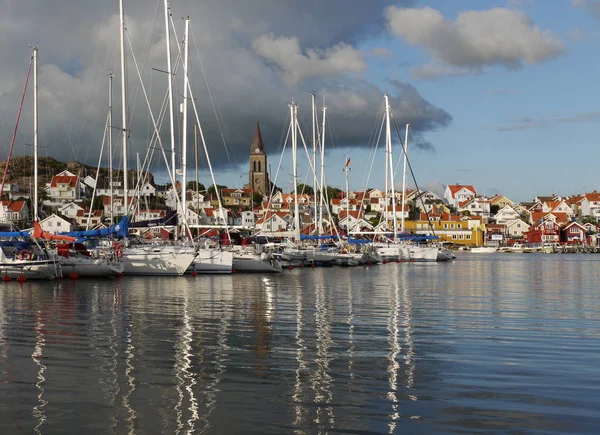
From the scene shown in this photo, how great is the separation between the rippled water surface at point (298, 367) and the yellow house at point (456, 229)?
122471 mm

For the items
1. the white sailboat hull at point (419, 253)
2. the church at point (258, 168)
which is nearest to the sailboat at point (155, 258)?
the white sailboat hull at point (419, 253)

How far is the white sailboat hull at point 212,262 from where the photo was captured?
40.7 meters

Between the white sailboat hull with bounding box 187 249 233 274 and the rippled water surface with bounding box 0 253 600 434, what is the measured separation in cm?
1617

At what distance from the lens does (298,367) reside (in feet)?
41.1

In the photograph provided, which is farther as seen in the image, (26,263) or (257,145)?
(257,145)

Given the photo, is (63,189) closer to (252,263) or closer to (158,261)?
(252,263)

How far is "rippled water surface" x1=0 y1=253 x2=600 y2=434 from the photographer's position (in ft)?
30.1

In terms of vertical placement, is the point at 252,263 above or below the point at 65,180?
below

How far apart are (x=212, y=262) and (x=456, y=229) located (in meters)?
114

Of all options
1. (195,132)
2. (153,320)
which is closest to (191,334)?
(153,320)

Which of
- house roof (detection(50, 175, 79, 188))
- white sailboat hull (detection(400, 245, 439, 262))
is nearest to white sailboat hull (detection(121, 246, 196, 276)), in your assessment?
white sailboat hull (detection(400, 245, 439, 262))

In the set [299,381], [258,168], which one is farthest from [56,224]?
[299,381]

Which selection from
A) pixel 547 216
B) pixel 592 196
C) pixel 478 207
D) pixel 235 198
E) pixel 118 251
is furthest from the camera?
pixel 592 196

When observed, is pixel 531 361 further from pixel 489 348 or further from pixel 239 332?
pixel 239 332
